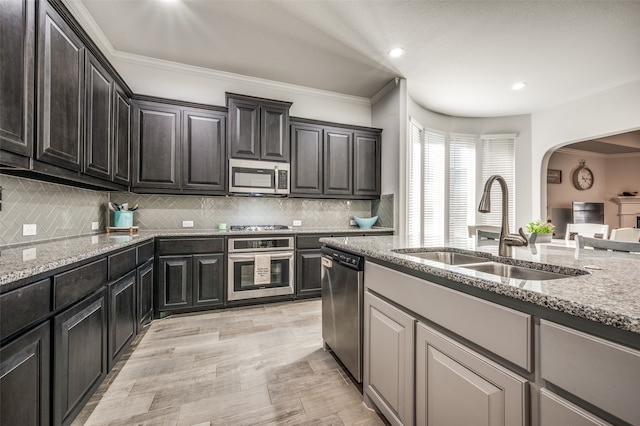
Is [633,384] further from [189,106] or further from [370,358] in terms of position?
[189,106]

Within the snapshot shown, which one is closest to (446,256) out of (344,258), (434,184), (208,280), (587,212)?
(344,258)

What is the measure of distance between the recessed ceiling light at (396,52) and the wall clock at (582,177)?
6541 millimetres

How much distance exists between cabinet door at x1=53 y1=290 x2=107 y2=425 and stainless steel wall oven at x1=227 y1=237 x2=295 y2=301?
148cm

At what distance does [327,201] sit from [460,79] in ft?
8.58

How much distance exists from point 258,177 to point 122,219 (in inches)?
61.9

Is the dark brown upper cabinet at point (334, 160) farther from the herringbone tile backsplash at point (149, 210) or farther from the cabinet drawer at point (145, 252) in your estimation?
the cabinet drawer at point (145, 252)

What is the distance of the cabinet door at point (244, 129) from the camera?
11.3 feet

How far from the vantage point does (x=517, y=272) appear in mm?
1282

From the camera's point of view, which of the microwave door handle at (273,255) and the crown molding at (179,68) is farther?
the microwave door handle at (273,255)

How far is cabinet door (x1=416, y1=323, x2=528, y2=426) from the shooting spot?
2.66 ft

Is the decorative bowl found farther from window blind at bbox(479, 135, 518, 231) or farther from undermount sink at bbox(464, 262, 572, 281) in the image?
undermount sink at bbox(464, 262, 572, 281)

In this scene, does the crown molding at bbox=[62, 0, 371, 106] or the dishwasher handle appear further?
the crown molding at bbox=[62, 0, 371, 106]

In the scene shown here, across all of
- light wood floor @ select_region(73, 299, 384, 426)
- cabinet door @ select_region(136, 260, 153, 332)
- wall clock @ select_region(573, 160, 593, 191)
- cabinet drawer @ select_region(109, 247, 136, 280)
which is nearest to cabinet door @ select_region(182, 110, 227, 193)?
cabinet door @ select_region(136, 260, 153, 332)

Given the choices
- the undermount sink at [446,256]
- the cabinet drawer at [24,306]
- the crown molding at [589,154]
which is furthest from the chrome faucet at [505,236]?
→ the crown molding at [589,154]
